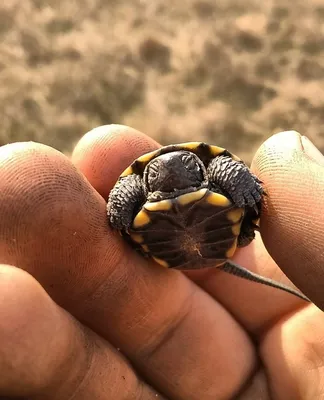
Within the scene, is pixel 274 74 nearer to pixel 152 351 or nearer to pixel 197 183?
pixel 197 183

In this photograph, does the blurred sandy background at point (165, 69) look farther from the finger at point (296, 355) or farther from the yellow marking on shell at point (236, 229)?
the yellow marking on shell at point (236, 229)

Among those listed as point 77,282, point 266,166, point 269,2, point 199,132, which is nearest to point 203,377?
point 77,282

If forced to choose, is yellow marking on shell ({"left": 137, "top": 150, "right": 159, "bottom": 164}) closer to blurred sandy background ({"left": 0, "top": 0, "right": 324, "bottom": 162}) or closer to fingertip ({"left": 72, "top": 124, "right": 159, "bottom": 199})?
fingertip ({"left": 72, "top": 124, "right": 159, "bottom": 199})

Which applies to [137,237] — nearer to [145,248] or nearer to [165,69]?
[145,248]

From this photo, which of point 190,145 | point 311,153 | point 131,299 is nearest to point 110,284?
point 131,299

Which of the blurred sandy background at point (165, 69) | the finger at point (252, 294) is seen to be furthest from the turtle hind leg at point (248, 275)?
the blurred sandy background at point (165, 69)

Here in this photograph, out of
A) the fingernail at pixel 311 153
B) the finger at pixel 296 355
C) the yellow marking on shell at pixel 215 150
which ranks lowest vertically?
the finger at pixel 296 355

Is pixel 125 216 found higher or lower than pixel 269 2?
lower

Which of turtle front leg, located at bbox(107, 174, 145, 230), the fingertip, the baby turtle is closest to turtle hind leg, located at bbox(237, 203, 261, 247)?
the baby turtle
